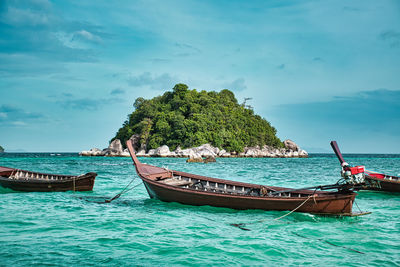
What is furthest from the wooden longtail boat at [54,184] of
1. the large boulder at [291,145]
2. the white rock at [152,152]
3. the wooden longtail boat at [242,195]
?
the large boulder at [291,145]

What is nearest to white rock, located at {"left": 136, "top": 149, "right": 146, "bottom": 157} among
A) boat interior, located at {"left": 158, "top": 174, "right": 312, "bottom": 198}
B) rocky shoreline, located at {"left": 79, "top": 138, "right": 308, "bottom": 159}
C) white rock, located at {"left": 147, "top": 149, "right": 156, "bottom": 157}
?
rocky shoreline, located at {"left": 79, "top": 138, "right": 308, "bottom": 159}

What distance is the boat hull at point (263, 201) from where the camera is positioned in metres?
9.43

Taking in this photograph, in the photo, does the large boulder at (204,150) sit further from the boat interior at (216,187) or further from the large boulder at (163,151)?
the boat interior at (216,187)

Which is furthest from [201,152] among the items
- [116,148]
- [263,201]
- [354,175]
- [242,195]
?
[354,175]

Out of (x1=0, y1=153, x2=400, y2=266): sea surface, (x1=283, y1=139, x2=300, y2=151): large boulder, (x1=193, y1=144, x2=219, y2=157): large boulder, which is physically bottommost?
(x1=0, y1=153, x2=400, y2=266): sea surface

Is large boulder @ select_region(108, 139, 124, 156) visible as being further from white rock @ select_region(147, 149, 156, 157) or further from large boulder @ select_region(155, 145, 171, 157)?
large boulder @ select_region(155, 145, 171, 157)

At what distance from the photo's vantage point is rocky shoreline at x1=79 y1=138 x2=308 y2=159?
74.1 m

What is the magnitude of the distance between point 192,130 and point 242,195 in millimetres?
69456

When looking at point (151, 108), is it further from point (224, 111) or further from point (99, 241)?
point (99, 241)

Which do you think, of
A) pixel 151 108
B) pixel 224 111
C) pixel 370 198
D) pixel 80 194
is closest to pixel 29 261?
pixel 80 194

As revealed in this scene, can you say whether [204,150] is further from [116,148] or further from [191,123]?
[116,148]

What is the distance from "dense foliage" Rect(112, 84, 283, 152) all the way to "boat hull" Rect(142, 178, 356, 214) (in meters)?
66.5

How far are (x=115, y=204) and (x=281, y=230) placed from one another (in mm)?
7307

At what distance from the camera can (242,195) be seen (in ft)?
34.5
